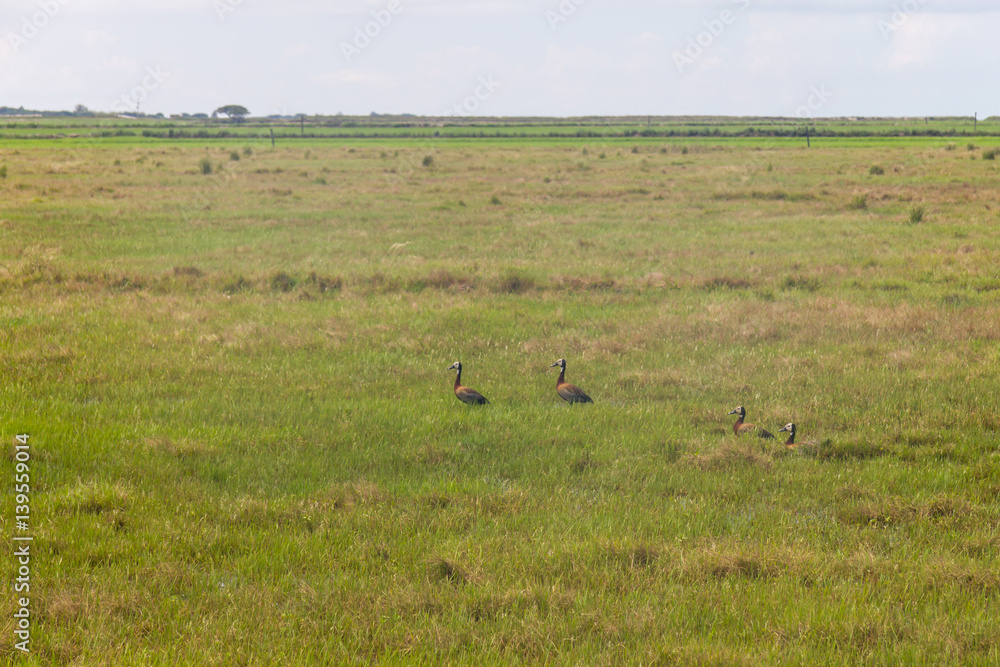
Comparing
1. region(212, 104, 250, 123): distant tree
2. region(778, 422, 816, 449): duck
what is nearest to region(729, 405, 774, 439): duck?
region(778, 422, 816, 449): duck

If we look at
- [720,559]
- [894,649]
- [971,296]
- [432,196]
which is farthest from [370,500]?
[432,196]

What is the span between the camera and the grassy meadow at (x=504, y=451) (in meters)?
4.96

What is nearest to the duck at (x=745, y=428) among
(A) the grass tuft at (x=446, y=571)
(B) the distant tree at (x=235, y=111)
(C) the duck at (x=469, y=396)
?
(C) the duck at (x=469, y=396)

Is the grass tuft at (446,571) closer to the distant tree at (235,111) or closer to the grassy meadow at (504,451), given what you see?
the grassy meadow at (504,451)

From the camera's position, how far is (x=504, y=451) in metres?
8.25

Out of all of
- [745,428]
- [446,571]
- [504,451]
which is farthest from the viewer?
[745,428]

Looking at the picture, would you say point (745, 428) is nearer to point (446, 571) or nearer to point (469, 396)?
point (469, 396)

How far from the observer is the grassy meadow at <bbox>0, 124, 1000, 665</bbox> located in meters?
4.96

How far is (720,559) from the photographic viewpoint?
5.77m

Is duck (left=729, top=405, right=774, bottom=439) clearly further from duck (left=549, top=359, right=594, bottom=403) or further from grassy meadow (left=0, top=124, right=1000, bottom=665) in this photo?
duck (left=549, top=359, right=594, bottom=403)

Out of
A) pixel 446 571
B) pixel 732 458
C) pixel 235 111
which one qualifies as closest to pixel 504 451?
pixel 732 458

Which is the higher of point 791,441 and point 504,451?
point 791,441

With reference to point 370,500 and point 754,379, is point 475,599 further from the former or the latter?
point 754,379

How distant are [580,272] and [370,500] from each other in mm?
11471
